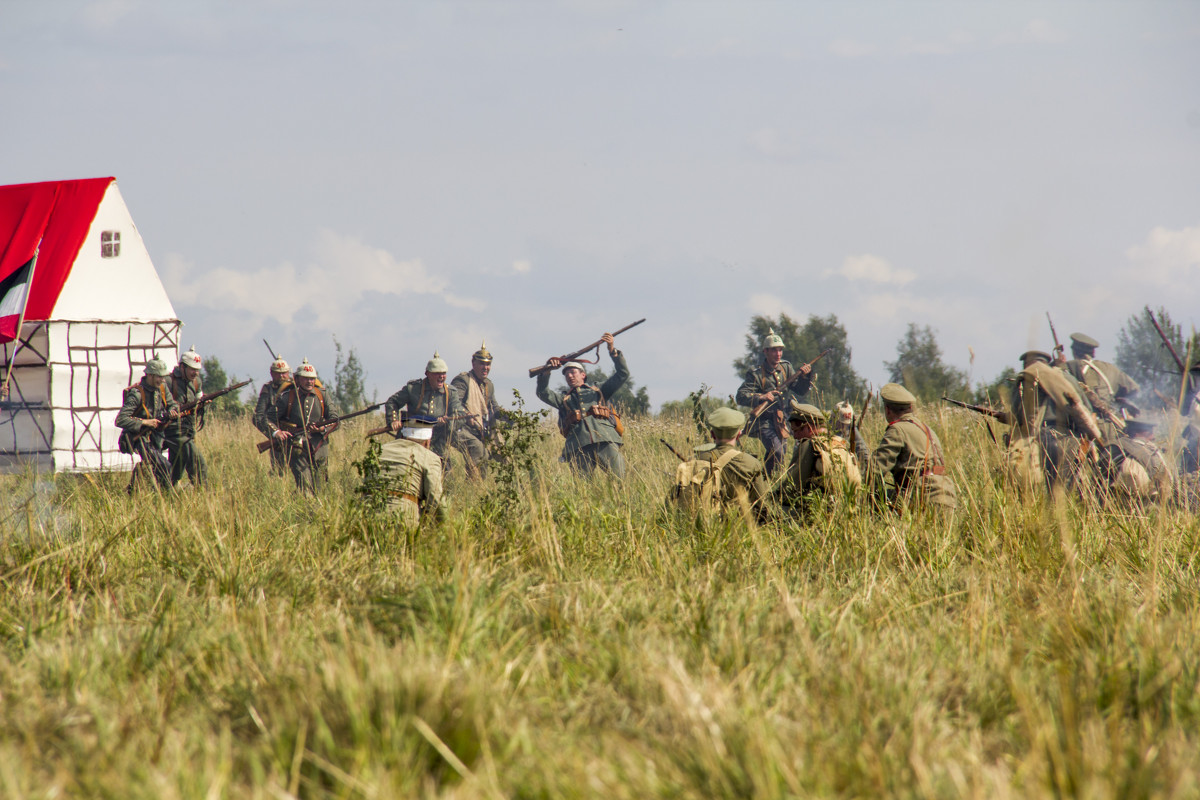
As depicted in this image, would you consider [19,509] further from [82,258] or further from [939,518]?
[82,258]

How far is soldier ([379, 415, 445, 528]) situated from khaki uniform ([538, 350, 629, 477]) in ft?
13.4

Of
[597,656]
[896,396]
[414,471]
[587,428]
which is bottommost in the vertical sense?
[597,656]

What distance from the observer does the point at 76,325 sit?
43.6 ft

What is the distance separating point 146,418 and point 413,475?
5.15 m

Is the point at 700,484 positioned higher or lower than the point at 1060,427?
lower

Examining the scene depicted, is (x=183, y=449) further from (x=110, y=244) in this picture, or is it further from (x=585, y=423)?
(x=110, y=244)

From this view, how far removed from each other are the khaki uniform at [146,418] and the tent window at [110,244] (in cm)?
518

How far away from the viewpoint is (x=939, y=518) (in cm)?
531

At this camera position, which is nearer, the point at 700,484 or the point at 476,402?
the point at 700,484

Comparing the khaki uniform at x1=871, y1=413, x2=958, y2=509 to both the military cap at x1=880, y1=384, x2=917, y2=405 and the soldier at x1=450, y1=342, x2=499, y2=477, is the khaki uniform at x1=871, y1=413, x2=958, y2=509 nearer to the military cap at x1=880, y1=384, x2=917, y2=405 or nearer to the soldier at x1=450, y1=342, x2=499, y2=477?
the military cap at x1=880, y1=384, x2=917, y2=405

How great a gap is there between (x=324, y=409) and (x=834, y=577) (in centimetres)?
775

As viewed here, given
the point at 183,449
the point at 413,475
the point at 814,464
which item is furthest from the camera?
the point at 183,449

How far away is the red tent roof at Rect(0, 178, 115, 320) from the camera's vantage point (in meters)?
13.3

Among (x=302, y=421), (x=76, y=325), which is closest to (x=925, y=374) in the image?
(x=302, y=421)
